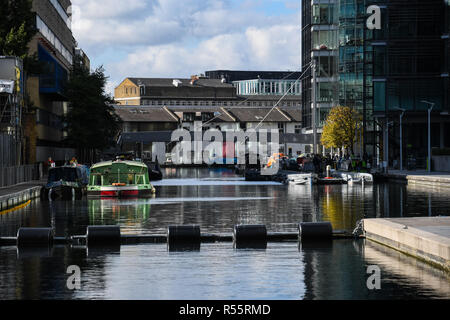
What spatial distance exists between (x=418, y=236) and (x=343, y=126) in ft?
299

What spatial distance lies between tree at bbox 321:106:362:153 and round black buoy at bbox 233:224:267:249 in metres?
85.9

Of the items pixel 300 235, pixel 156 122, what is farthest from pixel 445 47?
pixel 156 122

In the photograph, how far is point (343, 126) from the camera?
111 m

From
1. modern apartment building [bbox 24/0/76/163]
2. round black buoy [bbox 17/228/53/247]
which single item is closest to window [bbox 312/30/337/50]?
modern apartment building [bbox 24/0/76/163]

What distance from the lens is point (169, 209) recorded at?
3881 cm

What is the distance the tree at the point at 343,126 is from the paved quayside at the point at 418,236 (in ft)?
278

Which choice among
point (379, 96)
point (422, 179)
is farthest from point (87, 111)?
point (422, 179)

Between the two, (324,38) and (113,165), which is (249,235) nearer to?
(113,165)

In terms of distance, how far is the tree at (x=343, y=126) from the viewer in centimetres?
11050

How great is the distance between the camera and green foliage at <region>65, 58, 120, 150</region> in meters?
96.2

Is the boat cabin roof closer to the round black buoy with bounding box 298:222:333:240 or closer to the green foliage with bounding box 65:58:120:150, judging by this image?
the round black buoy with bounding box 298:222:333:240
